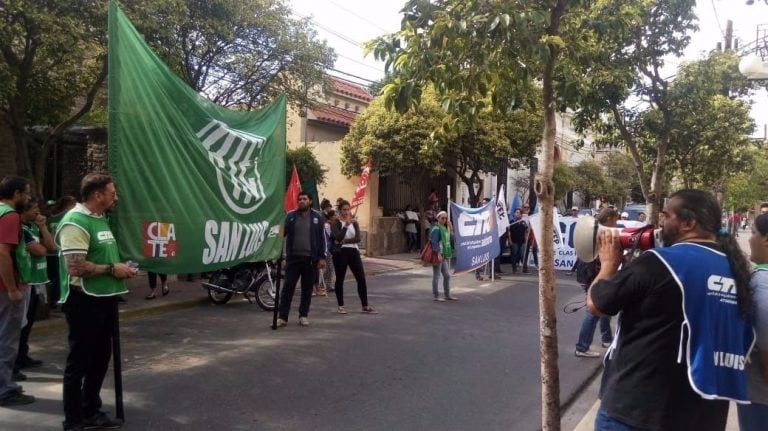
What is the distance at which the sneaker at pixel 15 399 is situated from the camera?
4.92 m

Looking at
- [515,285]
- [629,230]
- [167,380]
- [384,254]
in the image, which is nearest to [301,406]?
[167,380]

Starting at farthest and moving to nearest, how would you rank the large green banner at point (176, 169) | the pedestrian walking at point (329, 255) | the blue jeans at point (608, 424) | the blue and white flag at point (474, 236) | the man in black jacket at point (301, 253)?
the blue and white flag at point (474, 236) → the pedestrian walking at point (329, 255) → the man in black jacket at point (301, 253) → the large green banner at point (176, 169) → the blue jeans at point (608, 424)

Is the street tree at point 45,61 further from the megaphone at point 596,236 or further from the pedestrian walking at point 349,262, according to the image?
Answer: the megaphone at point 596,236

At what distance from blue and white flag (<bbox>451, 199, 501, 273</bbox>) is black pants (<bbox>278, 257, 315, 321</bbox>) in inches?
190

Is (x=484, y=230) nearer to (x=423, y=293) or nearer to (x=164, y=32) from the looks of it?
(x=423, y=293)

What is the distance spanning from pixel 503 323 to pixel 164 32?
619 centimetres

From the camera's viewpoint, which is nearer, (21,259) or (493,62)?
(493,62)

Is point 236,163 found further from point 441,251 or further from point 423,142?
point 423,142

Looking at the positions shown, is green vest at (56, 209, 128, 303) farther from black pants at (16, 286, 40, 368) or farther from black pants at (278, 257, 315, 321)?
black pants at (278, 257, 315, 321)

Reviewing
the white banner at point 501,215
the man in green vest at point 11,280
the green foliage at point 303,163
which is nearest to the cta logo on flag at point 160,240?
the man in green vest at point 11,280

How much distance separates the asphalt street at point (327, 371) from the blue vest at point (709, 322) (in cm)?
269

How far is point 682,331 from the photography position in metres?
2.36

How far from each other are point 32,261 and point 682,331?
5501 mm

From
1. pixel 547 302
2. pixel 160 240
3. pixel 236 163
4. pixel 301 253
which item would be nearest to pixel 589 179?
pixel 301 253
